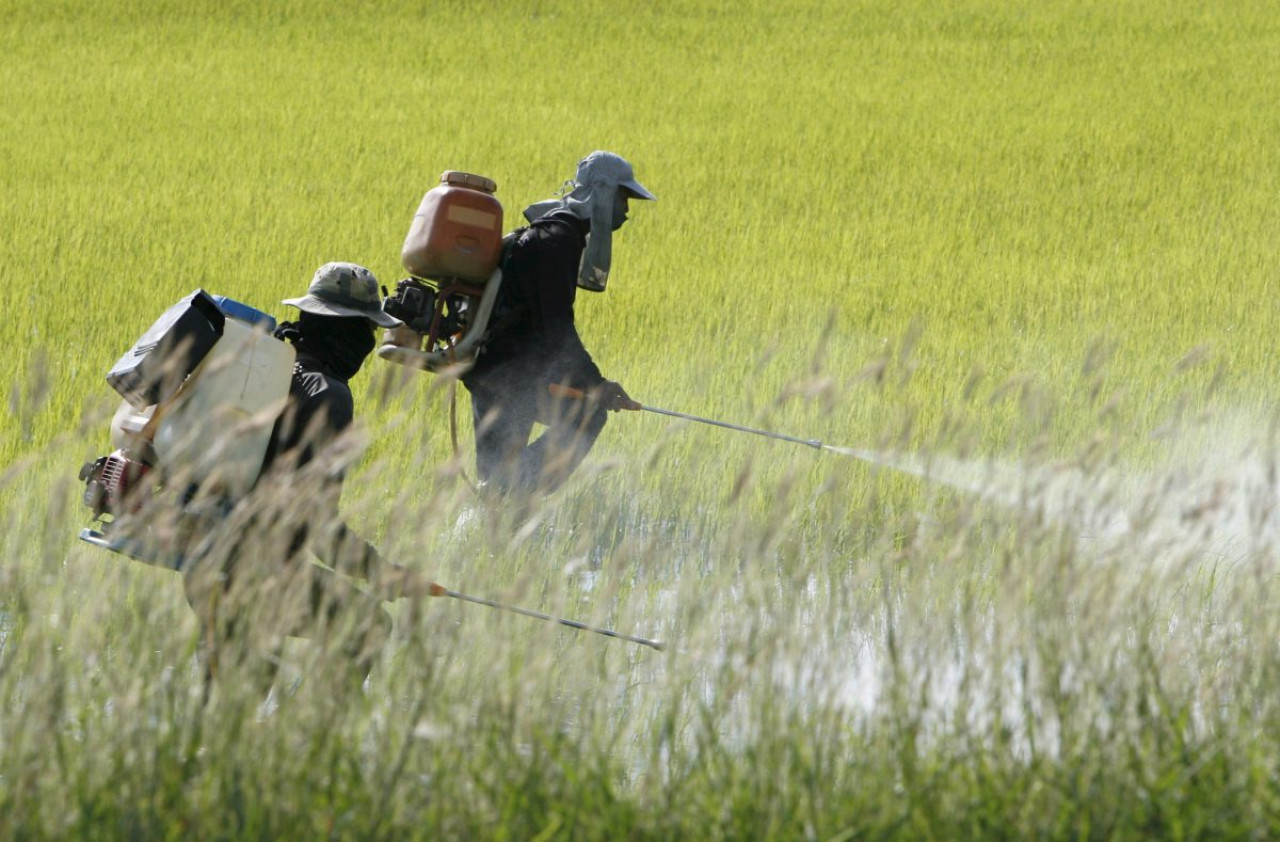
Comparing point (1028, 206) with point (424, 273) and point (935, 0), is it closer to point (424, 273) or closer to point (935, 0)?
point (424, 273)

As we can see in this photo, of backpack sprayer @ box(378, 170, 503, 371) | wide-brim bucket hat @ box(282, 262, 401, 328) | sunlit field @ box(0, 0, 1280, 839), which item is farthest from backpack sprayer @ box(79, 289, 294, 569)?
backpack sprayer @ box(378, 170, 503, 371)

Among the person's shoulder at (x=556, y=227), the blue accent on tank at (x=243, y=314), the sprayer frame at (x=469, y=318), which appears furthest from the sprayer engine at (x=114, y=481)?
the person's shoulder at (x=556, y=227)

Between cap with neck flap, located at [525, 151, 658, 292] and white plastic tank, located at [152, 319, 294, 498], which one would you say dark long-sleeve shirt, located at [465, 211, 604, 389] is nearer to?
cap with neck flap, located at [525, 151, 658, 292]

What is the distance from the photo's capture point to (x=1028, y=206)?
1248cm

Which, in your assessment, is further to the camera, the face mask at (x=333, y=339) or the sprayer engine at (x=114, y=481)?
the face mask at (x=333, y=339)

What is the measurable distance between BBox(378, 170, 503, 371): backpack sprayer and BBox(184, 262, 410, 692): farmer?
105cm

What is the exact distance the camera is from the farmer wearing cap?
5.10 metres

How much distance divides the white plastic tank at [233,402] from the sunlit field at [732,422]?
0.21 m

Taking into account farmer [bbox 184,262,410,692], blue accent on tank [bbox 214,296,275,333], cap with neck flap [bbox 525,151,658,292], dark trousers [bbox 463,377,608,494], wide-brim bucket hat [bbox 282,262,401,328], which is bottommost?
farmer [bbox 184,262,410,692]

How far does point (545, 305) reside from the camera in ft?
16.7

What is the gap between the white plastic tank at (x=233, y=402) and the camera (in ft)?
10.5

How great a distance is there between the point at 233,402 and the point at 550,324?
195 centimetres

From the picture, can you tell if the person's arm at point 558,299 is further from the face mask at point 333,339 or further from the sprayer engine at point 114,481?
the sprayer engine at point 114,481

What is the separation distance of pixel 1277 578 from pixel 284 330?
8.03ft
